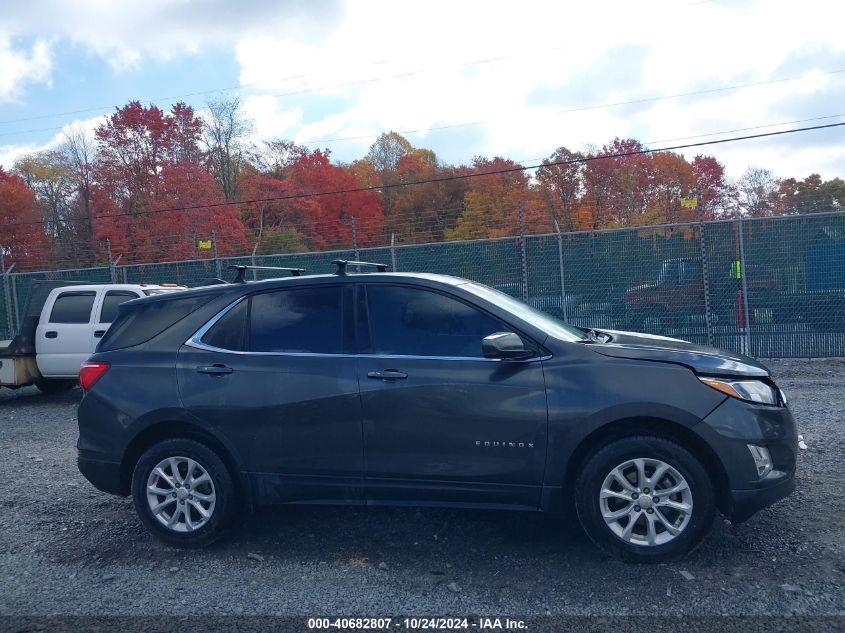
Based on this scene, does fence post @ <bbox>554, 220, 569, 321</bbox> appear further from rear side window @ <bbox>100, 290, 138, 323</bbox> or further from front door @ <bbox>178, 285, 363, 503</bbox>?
front door @ <bbox>178, 285, 363, 503</bbox>

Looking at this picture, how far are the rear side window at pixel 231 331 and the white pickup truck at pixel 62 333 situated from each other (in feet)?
23.0

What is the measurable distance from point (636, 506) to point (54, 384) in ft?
36.3

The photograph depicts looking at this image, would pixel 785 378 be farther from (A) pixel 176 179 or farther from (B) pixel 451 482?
(A) pixel 176 179

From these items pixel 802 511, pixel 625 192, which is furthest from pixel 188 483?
pixel 625 192

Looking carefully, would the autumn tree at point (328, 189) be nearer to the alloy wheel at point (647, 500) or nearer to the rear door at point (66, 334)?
the rear door at point (66, 334)

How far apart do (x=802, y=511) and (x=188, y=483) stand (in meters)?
4.21

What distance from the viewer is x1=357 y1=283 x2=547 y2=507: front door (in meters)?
4.69

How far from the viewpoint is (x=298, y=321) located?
5.24 metres

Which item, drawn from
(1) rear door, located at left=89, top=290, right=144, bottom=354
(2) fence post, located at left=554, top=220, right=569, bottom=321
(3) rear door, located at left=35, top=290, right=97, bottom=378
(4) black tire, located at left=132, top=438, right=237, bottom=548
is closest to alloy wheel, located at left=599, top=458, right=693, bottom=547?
(4) black tire, located at left=132, top=438, right=237, bottom=548

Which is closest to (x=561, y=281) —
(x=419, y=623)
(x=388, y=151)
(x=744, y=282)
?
(x=744, y=282)

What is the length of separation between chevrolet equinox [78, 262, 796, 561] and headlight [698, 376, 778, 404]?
1 centimetres

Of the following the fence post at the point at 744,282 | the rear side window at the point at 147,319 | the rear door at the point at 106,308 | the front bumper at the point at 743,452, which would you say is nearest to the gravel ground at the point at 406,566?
the front bumper at the point at 743,452

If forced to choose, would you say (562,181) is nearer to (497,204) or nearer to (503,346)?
(497,204)

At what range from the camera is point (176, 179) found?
30734 mm
